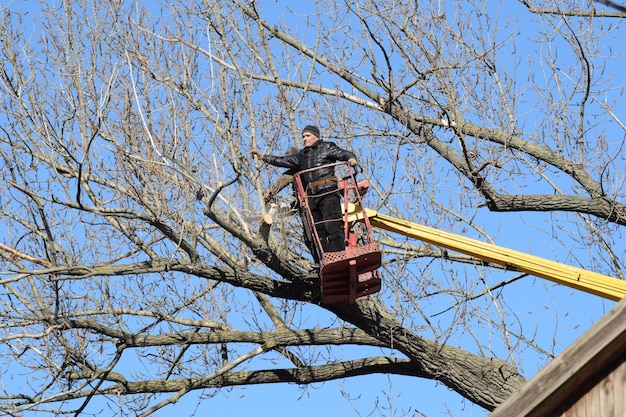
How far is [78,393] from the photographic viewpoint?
12188 mm

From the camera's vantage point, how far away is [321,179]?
10859 mm

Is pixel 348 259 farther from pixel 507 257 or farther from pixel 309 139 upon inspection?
pixel 507 257

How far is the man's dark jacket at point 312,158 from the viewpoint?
11.0 m

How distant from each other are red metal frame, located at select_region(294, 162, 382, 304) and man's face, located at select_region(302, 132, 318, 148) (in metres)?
0.40

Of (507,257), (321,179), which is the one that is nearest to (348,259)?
(321,179)

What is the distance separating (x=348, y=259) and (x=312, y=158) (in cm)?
121

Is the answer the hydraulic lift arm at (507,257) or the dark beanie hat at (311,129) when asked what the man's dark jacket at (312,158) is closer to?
the dark beanie hat at (311,129)

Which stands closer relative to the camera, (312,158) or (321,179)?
(321,179)

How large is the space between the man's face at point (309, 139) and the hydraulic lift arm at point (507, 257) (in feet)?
3.43

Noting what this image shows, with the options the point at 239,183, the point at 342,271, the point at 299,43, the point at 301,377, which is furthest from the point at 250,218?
the point at 299,43

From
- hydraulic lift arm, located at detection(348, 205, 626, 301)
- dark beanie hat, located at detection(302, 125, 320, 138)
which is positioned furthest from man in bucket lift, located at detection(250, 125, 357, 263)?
hydraulic lift arm, located at detection(348, 205, 626, 301)

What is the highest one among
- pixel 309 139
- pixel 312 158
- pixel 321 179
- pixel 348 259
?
pixel 309 139

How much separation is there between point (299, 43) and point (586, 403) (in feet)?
31.9

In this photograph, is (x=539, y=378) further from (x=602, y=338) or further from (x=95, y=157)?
(x=95, y=157)
